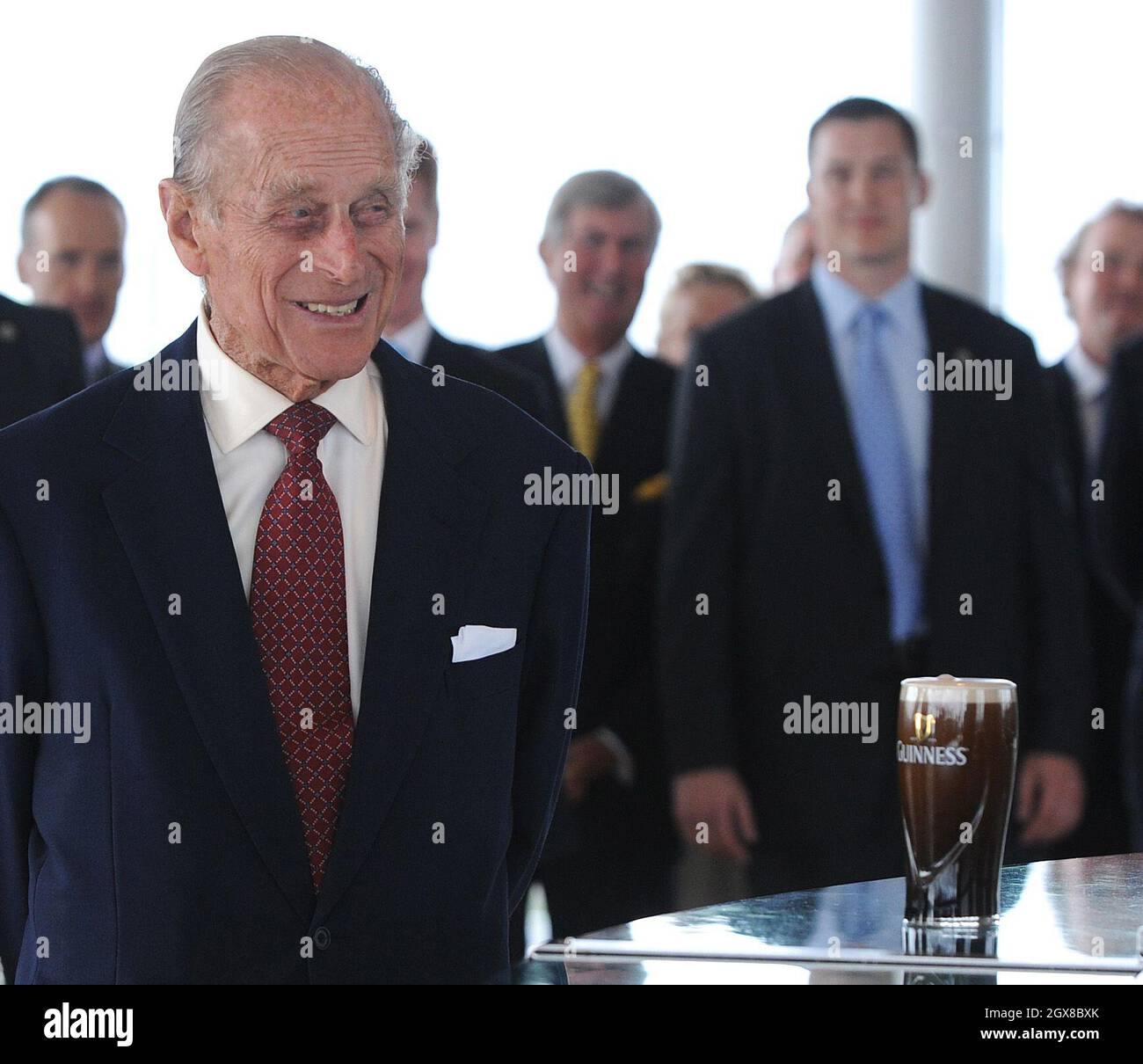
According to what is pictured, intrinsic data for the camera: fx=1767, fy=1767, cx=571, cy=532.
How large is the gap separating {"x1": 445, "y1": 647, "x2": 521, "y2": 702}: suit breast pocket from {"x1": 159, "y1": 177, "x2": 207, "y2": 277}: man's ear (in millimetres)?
431

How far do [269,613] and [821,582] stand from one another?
1.51m

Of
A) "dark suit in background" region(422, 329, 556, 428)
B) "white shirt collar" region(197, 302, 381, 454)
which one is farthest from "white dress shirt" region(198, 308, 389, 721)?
"dark suit in background" region(422, 329, 556, 428)

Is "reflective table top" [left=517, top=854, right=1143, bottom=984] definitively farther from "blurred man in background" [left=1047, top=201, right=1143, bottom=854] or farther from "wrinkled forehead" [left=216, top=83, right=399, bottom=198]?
"blurred man in background" [left=1047, top=201, right=1143, bottom=854]

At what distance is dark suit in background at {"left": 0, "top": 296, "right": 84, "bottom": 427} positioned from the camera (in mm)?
2973

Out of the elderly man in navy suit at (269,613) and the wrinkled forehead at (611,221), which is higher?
the wrinkled forehead at (611,221)

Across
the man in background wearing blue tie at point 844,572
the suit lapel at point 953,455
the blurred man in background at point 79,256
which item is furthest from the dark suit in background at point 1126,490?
the blurred man in background at point 79,256

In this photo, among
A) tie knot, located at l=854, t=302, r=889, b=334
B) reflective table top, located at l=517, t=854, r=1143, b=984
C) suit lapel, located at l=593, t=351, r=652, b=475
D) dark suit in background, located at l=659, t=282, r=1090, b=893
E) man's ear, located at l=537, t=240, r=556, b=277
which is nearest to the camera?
reflective table top, located at l=517, t=854, r=1143, b=984

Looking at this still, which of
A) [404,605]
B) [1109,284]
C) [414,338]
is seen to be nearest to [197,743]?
[404,605]

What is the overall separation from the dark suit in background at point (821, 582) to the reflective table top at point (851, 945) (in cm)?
147

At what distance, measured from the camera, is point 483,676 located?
159 centimetres

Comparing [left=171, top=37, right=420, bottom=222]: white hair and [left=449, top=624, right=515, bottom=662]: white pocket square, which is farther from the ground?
[left=171, top=37, right=420, bottom=222]: white hair

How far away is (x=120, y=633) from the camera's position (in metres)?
1.46

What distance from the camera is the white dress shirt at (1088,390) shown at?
3.45 m

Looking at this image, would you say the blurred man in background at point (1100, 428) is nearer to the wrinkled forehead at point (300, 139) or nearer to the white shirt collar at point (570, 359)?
the white shirt collar at point (570, 359)
